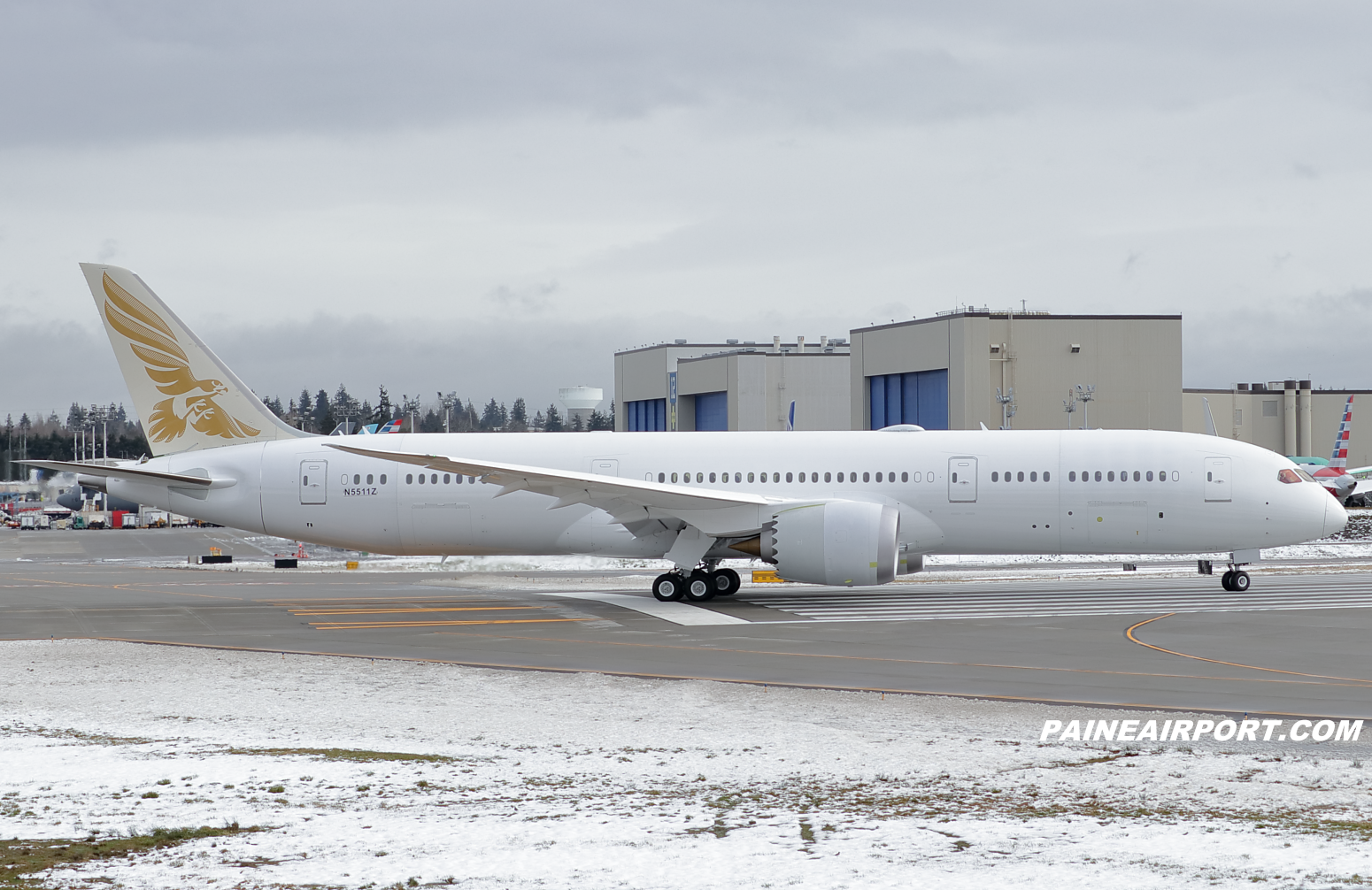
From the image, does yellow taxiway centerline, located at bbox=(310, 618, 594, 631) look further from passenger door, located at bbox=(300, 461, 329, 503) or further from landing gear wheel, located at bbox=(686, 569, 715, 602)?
passenger door, located at bbox=(300, 461, 329, 503)

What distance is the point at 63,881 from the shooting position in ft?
24.8

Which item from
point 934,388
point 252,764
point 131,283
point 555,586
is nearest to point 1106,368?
point 934,388

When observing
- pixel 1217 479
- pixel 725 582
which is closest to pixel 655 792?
pixel 725 582

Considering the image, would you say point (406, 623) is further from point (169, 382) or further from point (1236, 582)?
point (1236, 582)

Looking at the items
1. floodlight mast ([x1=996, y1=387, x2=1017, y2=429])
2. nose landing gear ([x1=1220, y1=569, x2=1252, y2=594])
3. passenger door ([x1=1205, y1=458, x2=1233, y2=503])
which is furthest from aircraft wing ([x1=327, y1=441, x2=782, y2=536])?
floodlight mast ([x1=996, y1=387, x2=1017, y2=429])

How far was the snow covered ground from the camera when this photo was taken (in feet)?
25.4

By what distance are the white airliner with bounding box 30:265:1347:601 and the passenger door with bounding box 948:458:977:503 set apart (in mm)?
48

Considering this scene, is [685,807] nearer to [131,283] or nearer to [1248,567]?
[131,283]

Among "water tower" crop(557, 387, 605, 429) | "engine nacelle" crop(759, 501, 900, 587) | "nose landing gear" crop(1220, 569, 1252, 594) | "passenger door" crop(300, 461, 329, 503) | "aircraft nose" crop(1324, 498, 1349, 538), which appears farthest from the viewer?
"water tower" crop(557, 387, 605, 429)

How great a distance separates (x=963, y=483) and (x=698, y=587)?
6348 mm

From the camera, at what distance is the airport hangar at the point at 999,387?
81375mm

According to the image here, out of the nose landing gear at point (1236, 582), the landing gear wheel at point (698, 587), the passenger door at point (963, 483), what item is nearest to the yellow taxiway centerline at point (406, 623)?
the landing gear wheel at point (698, 587)

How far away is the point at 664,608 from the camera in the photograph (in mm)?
25672

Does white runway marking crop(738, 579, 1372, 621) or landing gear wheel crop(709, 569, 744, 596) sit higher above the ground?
landing gear wheel crop(709, 569, 744, 596)
